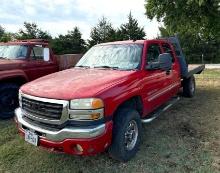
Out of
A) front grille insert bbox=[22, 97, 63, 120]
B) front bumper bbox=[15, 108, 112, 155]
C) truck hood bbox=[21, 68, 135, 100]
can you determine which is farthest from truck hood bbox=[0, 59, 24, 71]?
front bumper bbox=[15, 108, 112, 155]

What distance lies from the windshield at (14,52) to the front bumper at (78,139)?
3.93m

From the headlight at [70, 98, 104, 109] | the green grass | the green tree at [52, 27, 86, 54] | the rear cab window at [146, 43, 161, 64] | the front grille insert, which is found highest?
the green tree at [52, 27, 86, 54]

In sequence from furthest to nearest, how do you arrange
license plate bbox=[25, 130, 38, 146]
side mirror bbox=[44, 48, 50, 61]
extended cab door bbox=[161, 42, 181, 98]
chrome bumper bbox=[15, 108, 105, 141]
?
side mirror bbox=[44, 48, 50, 61], extended cab door bbox=[161, 42, 181, 98], license plate bbox=[25, 130, 38, 146], chrome bumper bbox=[15, 108, 105, 141]

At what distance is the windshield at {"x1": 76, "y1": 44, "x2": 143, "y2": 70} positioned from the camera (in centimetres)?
502

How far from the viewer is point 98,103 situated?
366 centimetres

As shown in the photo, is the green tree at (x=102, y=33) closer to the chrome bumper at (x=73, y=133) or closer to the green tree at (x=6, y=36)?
the green tree at (x=6, y=36)

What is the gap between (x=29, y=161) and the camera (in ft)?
14.8

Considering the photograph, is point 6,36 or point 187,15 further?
point 6,36

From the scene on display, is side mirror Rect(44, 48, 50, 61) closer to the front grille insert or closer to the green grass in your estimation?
the green grass

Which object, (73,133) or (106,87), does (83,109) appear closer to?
(73,133)

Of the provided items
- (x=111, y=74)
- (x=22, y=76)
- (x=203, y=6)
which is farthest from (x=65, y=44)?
(x=111, y=74)

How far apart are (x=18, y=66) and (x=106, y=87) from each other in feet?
12.3

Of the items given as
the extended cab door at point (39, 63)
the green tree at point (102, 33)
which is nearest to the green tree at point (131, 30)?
the green tree at point (102, 33)

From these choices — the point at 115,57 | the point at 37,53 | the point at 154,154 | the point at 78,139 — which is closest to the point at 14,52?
the point at 37,53
